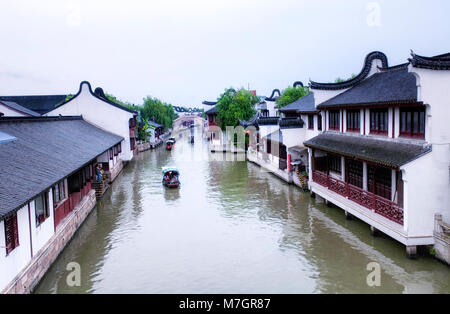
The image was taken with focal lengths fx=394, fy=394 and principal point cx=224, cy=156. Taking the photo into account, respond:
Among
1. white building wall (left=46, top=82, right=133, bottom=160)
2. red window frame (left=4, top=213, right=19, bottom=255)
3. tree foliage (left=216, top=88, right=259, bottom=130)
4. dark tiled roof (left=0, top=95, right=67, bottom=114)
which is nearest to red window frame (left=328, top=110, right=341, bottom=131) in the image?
red window frame (left=4, top=213, right=19, bottom=255)

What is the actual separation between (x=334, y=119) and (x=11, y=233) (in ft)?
61.2

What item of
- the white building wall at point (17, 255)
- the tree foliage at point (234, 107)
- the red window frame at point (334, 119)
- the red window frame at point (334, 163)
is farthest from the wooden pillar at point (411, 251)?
the tree foliage at point (234, 107)

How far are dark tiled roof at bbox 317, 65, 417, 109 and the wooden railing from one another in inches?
159

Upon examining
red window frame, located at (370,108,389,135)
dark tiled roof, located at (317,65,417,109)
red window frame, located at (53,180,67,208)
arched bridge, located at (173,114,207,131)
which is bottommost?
red window frame, located at (53,180,67,208)

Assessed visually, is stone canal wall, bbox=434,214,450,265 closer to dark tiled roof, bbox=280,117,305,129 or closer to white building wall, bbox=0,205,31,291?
white building wall, bbox=0,205,31,291

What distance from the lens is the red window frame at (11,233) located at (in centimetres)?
1122

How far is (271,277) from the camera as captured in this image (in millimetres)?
13727

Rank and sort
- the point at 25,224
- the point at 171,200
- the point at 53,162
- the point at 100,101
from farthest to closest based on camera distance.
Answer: the point at 100,101, the point at 171,200, the point at 53,162, the point at 25,224

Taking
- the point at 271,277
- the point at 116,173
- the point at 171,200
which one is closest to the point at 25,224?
the point at 271,277

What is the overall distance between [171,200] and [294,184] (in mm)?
9790

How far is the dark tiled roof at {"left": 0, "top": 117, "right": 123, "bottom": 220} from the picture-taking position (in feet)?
38.3

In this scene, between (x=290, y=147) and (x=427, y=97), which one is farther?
(x=290, y=147)
